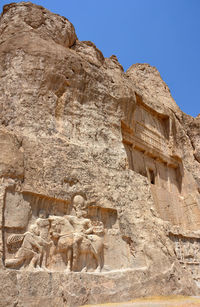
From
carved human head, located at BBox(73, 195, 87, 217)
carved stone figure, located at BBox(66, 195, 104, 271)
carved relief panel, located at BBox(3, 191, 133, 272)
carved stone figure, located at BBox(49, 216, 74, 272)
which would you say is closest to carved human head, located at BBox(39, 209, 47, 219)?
carved relief panel, located at BBox(3, 191, 133, 272)

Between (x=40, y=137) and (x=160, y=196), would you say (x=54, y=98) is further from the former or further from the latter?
(x=160, y=196)

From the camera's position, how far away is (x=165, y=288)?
7.77 meters

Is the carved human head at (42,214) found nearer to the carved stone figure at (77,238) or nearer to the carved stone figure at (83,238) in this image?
the carved stone figure at (77,238)

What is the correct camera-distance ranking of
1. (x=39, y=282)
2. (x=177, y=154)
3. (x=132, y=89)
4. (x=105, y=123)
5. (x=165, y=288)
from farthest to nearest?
(x=177, y=154) → (x=132, y=89) → (x=105, y=123) → (x=165, y=288) → (x=39, y=282)

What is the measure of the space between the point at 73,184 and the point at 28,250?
6.76 ft

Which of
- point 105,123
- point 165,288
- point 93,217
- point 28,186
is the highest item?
point 105,123

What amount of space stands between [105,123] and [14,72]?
312cm

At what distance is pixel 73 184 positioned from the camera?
7996 millimetres

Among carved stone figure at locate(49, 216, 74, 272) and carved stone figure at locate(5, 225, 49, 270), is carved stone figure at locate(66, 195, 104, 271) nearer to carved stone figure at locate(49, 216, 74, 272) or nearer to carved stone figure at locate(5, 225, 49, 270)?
carved stone figure at locate(49, 216, 74, 272)

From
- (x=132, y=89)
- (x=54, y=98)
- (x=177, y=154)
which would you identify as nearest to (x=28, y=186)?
(x=54, y=98)

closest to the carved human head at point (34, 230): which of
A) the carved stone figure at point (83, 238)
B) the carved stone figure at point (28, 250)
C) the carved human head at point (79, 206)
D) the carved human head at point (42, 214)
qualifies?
the carved stone figure at point (28, 250)

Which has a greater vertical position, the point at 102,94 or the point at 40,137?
the point at 102,94

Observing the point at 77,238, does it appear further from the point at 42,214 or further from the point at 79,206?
the point at 42,214

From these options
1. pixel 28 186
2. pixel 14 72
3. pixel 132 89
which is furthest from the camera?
pixel 132 89
